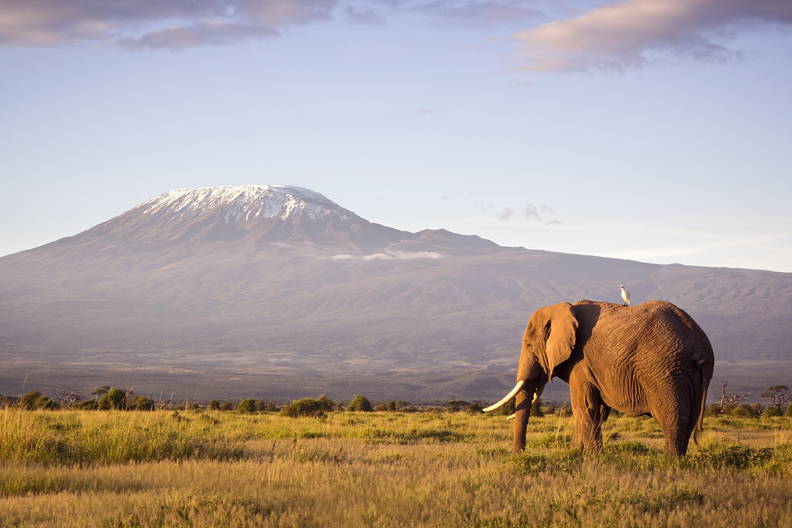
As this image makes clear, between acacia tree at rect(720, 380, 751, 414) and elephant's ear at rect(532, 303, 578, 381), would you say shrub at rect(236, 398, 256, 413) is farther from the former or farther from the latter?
elephant's ear at rect(532, 303, 578, 381)

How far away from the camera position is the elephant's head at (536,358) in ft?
48.1

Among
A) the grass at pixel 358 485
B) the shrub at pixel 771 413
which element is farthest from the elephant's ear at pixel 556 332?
the shrub at pixel 771 413

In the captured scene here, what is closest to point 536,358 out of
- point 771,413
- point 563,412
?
point 563,412

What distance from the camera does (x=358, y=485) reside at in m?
10.6

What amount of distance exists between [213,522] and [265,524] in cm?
47

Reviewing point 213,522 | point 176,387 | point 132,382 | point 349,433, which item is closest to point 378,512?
point 213,522

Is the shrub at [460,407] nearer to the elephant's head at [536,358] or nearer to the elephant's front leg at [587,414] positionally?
the elephant's head at [536,358]

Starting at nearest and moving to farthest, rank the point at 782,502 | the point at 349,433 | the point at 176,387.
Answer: the point at 782,502
the point at 349,433
the point at 176,387

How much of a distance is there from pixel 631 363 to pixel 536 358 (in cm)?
225

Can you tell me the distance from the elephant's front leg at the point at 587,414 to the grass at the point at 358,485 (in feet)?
1.51

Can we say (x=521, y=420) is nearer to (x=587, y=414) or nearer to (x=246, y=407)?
(x=587, y=414)

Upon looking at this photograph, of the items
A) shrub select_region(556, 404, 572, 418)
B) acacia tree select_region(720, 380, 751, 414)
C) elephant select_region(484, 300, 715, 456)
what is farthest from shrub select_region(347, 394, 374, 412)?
elephant select_region(484, 300, 715, 456)

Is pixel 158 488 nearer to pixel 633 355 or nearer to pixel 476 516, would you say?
pixel 476 516

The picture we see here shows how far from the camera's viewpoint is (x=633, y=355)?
44.1ft
